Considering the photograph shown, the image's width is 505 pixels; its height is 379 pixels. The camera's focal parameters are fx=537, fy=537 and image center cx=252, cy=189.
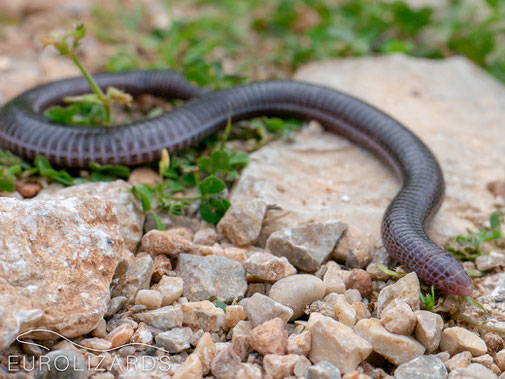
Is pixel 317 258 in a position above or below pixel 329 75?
below

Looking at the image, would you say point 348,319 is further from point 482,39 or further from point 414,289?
point 482,39

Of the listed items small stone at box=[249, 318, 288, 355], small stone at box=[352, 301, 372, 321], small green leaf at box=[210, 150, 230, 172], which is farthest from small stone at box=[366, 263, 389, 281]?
small green leaf at box=[210, 150, 230, 172]

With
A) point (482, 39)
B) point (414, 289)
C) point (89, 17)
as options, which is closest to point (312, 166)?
point (414, 289)

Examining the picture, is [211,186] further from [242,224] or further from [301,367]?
[301,367]

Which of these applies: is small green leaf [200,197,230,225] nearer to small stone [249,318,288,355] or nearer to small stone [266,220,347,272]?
small stone [266,220,347,272]

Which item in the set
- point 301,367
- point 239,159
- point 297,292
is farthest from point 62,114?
point 301,367

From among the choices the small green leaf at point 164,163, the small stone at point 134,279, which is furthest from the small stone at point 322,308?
the small green leaf at point 164,163

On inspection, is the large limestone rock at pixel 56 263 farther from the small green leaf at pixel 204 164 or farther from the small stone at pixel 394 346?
the small stone at pixel 394 346
